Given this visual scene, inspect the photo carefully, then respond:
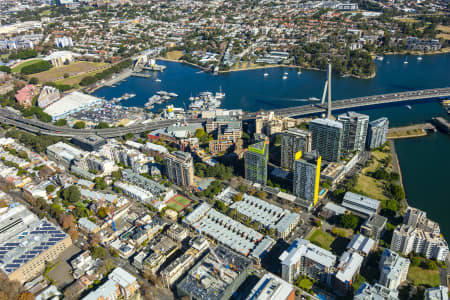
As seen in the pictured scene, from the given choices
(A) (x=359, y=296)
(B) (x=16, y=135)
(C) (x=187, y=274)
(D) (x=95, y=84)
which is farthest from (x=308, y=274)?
(D) (x=95, y=84)

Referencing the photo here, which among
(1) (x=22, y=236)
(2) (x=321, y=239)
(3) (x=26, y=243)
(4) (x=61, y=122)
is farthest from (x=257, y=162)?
(4) (x=61, y=122)

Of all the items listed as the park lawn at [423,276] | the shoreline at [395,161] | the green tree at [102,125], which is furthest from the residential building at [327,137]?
the green tree at [102,125]

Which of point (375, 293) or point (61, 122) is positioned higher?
point (61, 122)

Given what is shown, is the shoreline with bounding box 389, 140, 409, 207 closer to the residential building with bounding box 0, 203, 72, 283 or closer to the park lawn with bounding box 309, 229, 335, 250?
the park lawn with bounding box 309, 229, 335, 250

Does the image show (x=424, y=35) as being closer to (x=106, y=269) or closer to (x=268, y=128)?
(x=268, y=128)

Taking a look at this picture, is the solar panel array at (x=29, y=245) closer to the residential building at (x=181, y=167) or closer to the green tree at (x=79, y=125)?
the residential building at (x=181, y=167)

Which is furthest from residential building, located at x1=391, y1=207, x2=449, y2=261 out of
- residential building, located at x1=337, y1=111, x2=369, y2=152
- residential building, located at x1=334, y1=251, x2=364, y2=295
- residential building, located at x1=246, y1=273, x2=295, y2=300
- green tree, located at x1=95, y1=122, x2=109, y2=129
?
green tree, located at x1=95, y1=122, x2=109, y2=129

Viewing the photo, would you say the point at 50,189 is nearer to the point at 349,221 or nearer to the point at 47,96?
the point at 47,96
